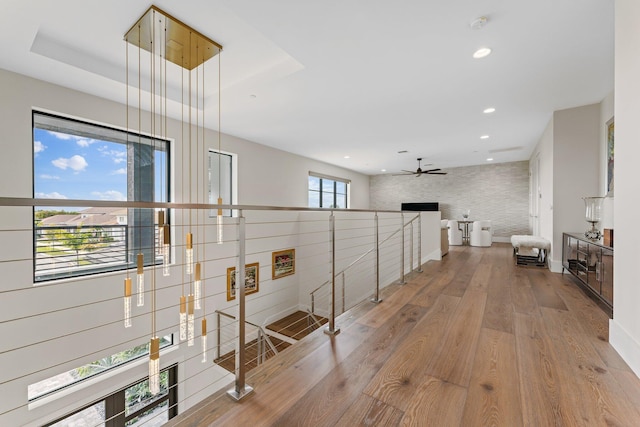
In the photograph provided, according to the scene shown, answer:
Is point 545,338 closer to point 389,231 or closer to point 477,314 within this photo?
point 477,314

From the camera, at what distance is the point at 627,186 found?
1625 millimetres

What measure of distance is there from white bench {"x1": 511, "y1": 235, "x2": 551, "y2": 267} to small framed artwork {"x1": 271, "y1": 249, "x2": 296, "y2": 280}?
435 cm

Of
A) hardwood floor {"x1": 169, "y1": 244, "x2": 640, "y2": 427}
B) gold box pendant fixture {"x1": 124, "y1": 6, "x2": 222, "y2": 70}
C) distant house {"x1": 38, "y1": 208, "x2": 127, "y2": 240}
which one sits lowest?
hardwood floor {"x1": 169, "y1": 244, "x2": 640, "y2": 427}

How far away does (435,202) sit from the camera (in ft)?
29.8

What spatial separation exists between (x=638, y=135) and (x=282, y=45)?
2514 mm

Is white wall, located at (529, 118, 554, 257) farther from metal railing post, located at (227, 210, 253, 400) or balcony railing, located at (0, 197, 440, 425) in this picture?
metal railing post, located at (227, 210, 253, 400)

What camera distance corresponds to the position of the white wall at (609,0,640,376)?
60.2 inches

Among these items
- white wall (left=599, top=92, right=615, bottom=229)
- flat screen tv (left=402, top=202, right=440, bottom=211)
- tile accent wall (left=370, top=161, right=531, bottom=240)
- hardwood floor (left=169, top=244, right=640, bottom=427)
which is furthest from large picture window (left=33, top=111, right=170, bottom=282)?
tile accent wall (left=370, top=161, right=531, bottom=240)

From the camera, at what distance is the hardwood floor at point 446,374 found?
48.1 inches

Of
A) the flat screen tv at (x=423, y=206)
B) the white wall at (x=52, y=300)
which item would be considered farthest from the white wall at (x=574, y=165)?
the flat screen tv at (x=423, y=206)

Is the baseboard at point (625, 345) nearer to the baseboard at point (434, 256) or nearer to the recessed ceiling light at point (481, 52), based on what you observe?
the recessed ceiling light at point (481, 52)

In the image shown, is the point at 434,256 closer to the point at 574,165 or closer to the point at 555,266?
the point at 555,266

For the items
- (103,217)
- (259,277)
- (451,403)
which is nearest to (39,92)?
(103,217)

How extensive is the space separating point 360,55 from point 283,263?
182 inches
